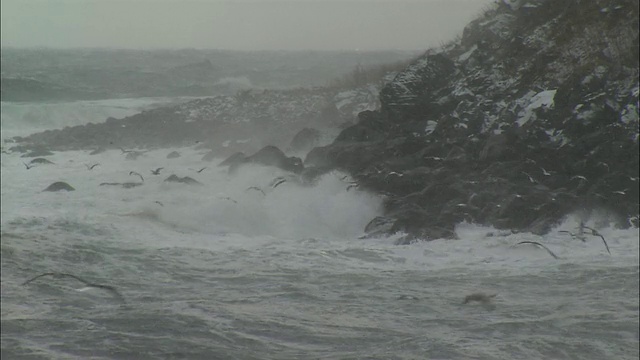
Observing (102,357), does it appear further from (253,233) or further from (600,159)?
(600,159)

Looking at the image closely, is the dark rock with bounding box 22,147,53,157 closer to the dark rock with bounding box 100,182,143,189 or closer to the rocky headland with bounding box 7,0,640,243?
the rocky headland with bounding box 7,0,640,243

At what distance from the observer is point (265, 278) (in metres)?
3.90

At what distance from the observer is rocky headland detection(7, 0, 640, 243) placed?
5.06 m

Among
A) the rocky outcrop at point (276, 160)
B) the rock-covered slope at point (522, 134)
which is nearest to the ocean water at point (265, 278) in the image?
the rock-covered slope at point (522, 134)

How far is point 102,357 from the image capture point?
2701 millimetres

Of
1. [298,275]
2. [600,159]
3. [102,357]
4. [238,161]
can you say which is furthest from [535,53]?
[102,357]

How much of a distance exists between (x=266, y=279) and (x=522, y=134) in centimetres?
251

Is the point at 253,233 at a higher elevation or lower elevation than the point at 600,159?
lower

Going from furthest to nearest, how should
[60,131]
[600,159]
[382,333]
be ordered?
1. [60,131]
2. [600,159]
3. [382,333]

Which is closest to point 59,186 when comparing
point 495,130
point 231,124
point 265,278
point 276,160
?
point 265,278

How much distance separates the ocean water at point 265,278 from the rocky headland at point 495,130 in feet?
0.64

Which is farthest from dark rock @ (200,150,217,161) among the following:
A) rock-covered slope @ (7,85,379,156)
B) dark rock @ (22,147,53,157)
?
dark rock @ (22,147,53,157)

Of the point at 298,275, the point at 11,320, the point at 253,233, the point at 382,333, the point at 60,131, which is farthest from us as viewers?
the point at 60,131

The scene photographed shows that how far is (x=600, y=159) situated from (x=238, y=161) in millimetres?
2568
